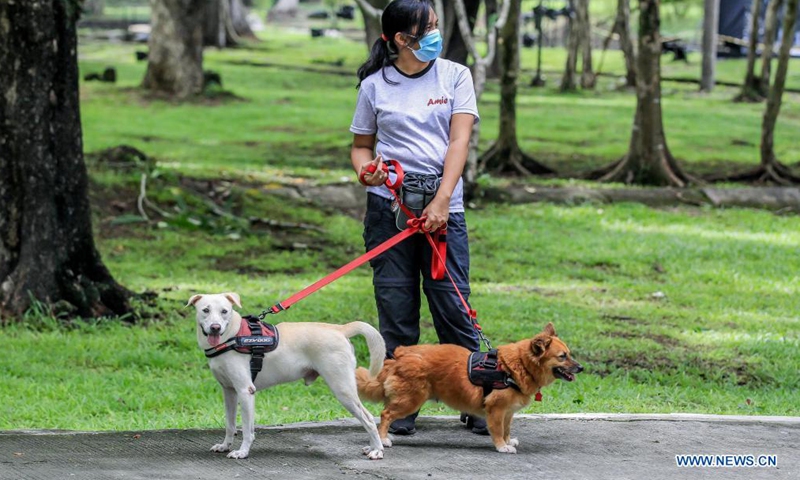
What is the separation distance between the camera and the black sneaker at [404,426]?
5598 mm

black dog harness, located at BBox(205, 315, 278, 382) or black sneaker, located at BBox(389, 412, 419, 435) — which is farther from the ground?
black dog harness, located at BBox(205, 315, 278, 382)

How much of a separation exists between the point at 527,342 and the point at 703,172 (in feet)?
40.8

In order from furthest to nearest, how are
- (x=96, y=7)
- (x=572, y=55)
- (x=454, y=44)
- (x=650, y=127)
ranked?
(x=96, y=7)
(x=572, y=55)
(x=650, y=127)
(x=454, y=44)

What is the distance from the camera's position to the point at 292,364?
5.06 m

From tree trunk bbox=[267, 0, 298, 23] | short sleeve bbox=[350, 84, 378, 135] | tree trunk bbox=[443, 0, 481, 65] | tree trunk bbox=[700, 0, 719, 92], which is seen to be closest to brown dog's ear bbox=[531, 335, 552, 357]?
short sleeve bbox=[350, 84, 378, 135]

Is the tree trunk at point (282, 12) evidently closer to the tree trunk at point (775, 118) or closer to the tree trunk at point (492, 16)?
the tree trunk at point (492, 16)

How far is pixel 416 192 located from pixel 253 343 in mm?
1056

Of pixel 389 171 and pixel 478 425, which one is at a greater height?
pixel 389 171

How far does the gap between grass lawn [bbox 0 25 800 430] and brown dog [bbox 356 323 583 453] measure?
1144 mm

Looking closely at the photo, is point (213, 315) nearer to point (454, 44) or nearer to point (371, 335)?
point (371, 335)

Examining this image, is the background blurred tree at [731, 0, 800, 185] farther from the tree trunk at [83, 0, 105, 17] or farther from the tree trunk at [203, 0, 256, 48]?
the tree trunk at [83, 0, 105, 17]

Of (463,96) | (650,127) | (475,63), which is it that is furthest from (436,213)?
(650,127)

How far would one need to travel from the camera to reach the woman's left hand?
5297mm

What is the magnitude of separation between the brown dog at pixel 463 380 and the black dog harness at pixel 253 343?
589 mm
